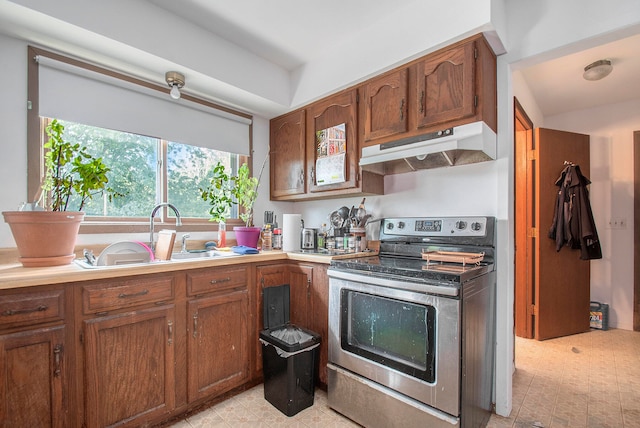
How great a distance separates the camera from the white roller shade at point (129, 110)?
1.85 metres

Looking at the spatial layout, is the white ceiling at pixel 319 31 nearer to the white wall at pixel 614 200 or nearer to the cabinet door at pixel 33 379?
the white wall at pixel 614 200

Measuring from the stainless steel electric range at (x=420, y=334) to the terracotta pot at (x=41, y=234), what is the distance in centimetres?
149

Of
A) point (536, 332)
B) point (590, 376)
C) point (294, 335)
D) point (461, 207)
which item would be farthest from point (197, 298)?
point (536, 332)

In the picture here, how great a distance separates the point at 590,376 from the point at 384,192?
2039mm

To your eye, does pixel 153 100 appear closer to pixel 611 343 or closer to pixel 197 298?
pixel 197 298

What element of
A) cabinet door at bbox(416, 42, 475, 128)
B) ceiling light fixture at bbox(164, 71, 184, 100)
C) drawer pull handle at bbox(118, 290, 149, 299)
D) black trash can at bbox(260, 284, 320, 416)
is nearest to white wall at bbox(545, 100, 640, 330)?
cabinet door at bbox(416, 42, 475, 128)

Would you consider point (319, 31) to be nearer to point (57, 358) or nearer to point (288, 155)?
point (288, 155)

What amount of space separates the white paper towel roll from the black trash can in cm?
46

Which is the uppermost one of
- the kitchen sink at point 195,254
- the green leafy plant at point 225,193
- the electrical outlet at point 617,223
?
the green leafy plant at point 225,193

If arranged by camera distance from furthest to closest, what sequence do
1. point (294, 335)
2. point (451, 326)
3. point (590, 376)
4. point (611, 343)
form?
point (611, 343) < point (590, 376) < point (294, 335) < point (451, 326)

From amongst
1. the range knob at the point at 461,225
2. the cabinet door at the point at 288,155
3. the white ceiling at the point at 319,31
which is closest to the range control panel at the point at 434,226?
the range knob at the point at 461,225

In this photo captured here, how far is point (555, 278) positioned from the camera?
9.82 feet

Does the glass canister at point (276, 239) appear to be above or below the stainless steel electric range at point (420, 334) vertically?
above

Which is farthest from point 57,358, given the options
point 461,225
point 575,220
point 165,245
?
point 575,220
